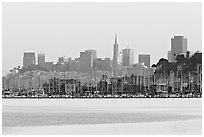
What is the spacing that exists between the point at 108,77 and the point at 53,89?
423 inches

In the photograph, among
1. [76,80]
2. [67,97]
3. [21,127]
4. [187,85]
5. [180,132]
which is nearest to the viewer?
[180,132]

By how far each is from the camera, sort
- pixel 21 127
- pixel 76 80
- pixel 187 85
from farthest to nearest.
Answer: pixel 76 80, pixel 187 85, pixel 21 127

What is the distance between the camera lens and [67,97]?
11006cm

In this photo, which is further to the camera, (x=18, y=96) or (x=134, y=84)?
(x=18, y=96)

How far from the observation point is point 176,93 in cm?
10300

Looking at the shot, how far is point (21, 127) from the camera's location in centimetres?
2698

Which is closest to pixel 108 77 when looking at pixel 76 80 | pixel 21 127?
pixel 76 80

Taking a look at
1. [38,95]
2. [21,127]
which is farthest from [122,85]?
[21,127]

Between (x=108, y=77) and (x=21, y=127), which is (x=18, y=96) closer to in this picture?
(x=108, y=77)

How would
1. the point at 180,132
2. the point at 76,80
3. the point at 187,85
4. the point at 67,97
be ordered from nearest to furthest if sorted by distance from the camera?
the point at 180,132, the point at 187,85, the point at 67,97, the point at 76,80

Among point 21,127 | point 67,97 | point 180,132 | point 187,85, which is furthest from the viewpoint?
point 67,97

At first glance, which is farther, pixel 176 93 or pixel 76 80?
pixel 76 80

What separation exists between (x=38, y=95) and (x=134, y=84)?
716 inches

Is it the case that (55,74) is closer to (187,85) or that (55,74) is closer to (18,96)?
(18,96)
